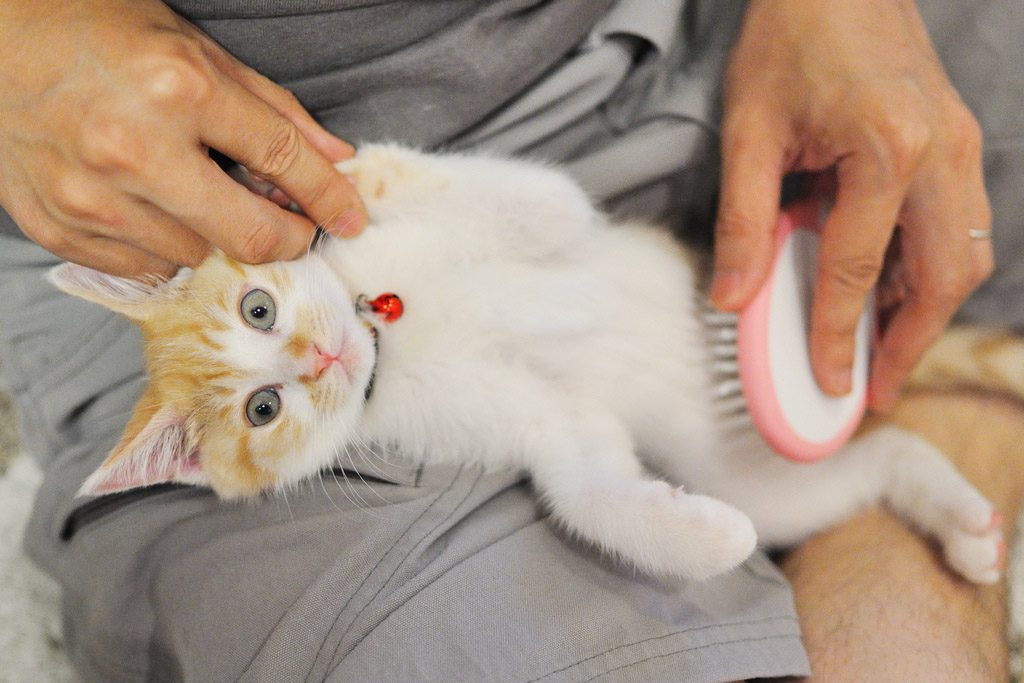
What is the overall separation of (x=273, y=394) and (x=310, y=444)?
0.09 meters

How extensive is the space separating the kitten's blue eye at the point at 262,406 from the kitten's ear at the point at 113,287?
0.19m

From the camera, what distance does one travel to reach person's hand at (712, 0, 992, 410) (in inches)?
35.0

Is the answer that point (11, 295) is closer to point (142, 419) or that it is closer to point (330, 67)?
point (142, 419)

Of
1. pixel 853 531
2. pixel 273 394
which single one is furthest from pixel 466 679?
pixel 853 531

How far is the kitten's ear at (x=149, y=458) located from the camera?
804 mm

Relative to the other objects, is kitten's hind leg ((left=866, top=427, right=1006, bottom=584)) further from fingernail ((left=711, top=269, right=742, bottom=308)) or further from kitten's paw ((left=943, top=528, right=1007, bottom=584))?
fingernail ((left=711, top=269, right=742, bottom=308))

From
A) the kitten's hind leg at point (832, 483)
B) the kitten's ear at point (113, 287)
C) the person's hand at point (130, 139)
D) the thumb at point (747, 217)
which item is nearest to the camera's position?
the person's hand at point (130, 139)

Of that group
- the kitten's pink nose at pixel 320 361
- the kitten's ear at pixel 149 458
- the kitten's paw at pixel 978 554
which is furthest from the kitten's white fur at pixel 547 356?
the kitten's ear at pixel 149 458

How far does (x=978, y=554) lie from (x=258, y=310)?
1.08 metres

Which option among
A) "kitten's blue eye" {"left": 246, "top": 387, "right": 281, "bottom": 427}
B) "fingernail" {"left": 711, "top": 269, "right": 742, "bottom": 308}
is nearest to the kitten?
"kitten's blue eye" {"left": 246, "top": 387, "right": 281, "bottom": 427}

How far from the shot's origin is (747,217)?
0.94 m

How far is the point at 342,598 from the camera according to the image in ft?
2.50

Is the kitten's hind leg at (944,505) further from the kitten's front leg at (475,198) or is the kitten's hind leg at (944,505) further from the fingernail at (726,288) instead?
the kitten's front leg at (475,198)

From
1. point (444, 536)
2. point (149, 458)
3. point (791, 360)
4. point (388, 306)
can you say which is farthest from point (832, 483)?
point (149, 458)
